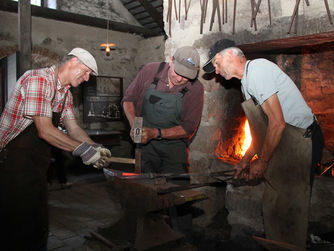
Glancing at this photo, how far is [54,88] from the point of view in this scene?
90.6 inches

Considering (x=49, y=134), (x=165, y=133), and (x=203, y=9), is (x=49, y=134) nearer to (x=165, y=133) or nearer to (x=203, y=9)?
(x=165, y=133)

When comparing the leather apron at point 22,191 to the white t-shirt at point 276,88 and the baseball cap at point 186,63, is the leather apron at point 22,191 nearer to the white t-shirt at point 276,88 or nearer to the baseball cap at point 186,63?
the baseball cap at point 186,63

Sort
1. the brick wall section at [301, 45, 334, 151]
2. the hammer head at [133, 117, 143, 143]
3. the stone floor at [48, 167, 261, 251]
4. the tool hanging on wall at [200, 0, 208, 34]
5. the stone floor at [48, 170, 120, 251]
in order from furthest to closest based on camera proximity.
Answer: the brick wall section at [301, 45, 334, 151] → the stone floor at [48, 170, 120, 251] → the stone floor at [48, 167, 261, 251] → the tool hanging on wall at [200, 0, 208, 34] → the hammer head at [133, 117, 143, 143]

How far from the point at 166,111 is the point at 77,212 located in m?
2.41

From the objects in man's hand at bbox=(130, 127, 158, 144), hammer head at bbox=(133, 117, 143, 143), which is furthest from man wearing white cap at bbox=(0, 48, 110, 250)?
man's hand at bbox=(130, 127, 158, 144)

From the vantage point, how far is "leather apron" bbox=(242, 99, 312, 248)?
2281 mm

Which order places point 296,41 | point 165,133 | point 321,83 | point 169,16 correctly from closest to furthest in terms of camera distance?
point 296,41 < point 165,133 < point 169,16 < point 321,83

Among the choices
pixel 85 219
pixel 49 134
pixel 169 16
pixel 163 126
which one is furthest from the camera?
pixel 85 219

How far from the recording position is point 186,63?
108 inches

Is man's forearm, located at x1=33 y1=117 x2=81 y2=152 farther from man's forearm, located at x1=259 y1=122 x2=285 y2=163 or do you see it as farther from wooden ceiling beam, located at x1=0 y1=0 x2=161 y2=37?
wooden ceiling beam, located at x1=0 y1=0 x2=161 y2=37

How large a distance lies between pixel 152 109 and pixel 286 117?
1.29 m

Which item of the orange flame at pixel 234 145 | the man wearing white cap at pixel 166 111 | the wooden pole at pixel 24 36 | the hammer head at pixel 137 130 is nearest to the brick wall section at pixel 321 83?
the orange flame at pixel 234 145

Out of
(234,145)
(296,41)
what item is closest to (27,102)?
(296,41)

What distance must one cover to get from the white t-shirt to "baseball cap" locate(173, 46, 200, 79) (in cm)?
61
